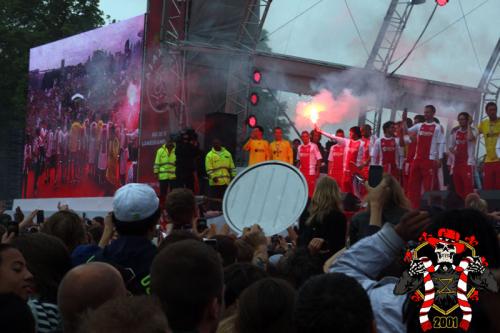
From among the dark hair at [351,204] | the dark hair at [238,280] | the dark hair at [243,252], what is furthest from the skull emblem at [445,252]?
the dark hair at [351,204]

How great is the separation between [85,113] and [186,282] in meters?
20.3

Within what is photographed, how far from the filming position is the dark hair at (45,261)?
3588 millimetres

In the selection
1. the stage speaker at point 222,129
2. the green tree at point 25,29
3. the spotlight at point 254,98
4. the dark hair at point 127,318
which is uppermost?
the green tree at point 25,29

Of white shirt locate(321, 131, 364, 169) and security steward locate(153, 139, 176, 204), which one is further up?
white shirt locate(321, 131, 364, 169)

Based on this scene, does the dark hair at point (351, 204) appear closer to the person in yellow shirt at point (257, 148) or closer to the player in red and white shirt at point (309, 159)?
the player in red and white shirt at point (309, 159)

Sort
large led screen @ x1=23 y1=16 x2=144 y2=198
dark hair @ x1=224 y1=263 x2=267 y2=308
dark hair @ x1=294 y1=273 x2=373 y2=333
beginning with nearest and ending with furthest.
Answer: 1. dark hair @ x1=294 y1=273 x2=373 y2=333
2. dark hair @ x1=224 y1=263 x2=267 y2=308
3. large led screen @ x1=23 y1=16 x2=144 y2=198

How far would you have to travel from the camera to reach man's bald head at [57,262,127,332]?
9.18 ft

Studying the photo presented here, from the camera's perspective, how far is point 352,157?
15.6 meters

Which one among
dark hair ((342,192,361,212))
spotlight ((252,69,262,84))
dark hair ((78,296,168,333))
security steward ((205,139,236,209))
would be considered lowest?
dark hair ((78,296,168,333))

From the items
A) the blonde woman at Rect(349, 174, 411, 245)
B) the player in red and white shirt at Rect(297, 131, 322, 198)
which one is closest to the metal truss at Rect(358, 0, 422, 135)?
the player in red and white shirt at Rect(297, 131, 322, 198)

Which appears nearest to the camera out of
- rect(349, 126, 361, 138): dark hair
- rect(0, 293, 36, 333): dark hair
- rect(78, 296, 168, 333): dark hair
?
rect(78, 296, 168, 333): dark hair

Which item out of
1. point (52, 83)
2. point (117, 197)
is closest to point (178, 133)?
point (52, 83)

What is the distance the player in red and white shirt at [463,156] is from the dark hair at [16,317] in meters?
10.5

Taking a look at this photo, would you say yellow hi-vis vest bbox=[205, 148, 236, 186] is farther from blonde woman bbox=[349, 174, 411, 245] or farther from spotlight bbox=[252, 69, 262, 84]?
blonde woman bbox=[349, 174, 411, 245]
